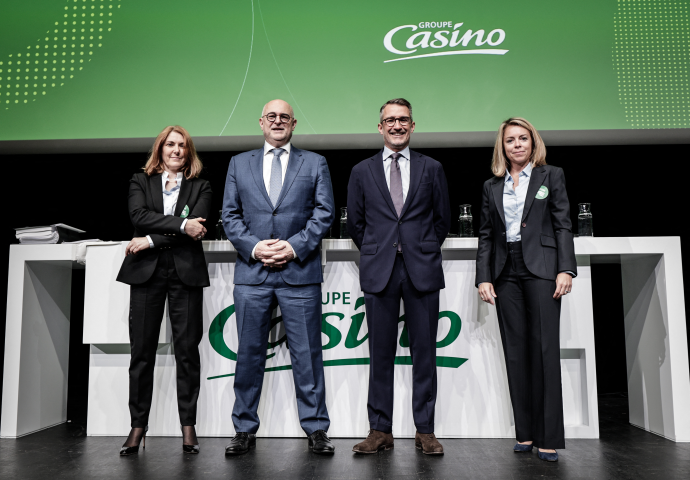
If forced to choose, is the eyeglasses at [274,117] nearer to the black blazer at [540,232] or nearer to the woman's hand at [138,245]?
the woman's hand at [138,245]

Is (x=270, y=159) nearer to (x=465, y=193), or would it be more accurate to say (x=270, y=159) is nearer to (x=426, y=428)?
(x=426, y=428)

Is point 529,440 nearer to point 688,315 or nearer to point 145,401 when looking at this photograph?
point 145,401

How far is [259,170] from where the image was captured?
2697 millimetres

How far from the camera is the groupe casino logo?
155 inches

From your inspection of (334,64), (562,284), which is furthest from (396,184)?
(334,64)

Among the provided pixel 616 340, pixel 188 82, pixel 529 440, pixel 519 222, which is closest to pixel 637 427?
pixel 529 440

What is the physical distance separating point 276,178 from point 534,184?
51.0 inches

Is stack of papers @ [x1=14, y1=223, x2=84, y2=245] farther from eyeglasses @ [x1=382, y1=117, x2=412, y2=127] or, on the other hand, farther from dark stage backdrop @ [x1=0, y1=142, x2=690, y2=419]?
eyeglasses @ [x1=382, y1=117, x2=412, y2=127]

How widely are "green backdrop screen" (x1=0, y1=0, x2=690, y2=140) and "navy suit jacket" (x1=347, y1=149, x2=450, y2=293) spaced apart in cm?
141

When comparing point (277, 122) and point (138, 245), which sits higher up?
point (277, 122)

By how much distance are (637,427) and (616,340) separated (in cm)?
136

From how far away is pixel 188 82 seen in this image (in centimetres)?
402

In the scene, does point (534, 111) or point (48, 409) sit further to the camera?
point (534, 111)

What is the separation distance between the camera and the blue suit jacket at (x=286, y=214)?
8.47 feet
